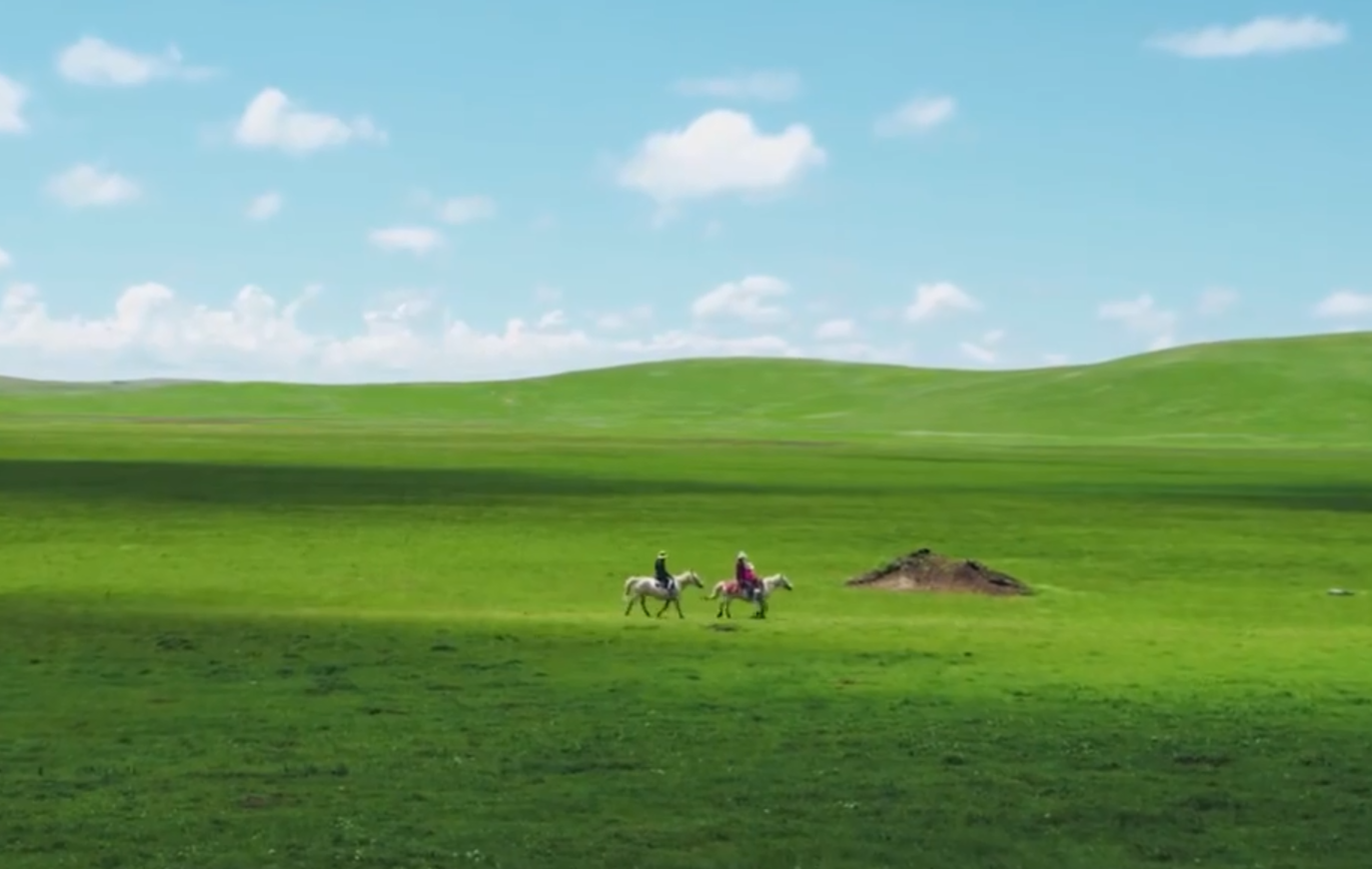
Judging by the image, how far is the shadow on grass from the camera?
80.7 meters

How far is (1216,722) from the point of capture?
27.8 meters

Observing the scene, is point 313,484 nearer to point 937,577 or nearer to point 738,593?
point 937,577

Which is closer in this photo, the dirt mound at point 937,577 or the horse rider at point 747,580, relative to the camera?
the horse rider at point 747,580

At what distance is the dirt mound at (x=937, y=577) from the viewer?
159 feet

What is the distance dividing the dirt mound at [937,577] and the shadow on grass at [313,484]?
34352 mm

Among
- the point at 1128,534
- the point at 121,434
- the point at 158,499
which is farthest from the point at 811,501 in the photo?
the point at 121,434

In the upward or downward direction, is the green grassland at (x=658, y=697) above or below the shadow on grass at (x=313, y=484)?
below

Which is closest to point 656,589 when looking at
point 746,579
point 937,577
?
point 746,579

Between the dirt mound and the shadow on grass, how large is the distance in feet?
113

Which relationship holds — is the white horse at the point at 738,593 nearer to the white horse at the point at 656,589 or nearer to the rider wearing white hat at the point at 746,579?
the rider wearing white hat at the point at 746,579

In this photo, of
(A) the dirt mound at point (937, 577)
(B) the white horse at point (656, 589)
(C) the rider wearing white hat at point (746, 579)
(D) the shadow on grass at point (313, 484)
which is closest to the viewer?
(C) the rider wearing white hat at point (746, 579)

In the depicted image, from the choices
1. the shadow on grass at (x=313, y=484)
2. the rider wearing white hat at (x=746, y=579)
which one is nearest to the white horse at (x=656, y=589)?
the rider wearing white hat at (x=746, y=579)

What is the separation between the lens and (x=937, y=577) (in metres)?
48.7

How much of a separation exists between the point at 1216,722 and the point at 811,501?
56796 millimetres
